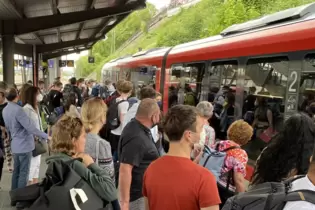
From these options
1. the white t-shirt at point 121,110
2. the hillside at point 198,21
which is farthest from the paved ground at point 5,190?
the hillside at point 198,21

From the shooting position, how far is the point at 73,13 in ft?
39.9

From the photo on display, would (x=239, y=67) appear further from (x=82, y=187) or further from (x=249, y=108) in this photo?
(x=82, y=187)

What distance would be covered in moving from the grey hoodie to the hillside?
61.4 feet

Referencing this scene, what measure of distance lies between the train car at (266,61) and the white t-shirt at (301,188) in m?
3.02

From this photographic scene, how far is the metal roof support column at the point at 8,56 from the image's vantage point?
12.7 metres

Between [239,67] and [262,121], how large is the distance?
42.6 inches

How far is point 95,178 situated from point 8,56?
39.3 feet

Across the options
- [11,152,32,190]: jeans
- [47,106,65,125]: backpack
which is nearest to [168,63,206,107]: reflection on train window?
[47,106,65,125]: backpack

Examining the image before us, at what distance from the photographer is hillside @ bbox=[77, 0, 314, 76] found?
21109 mm

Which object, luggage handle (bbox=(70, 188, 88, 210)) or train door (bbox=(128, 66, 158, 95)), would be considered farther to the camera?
train door (bbox=(128, 66, 158, 95))

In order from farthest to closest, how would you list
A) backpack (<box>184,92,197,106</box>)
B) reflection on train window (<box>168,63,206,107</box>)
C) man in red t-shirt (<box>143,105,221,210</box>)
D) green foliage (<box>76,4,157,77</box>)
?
green foliage (<box>76,4,157,77</box>), backpack (<box>184,92,197,106</box>), reflection on train window (<box>168,63,206,107</box>), man in red t-shirt (<box>143,105,221,210</box>)

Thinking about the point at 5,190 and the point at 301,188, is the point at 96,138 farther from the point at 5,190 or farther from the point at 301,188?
the point at 5,190

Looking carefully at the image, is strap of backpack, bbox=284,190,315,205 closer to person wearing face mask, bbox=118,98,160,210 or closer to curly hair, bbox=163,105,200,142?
curly hair, bbox=163,105,200,142

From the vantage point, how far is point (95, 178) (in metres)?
2.24
